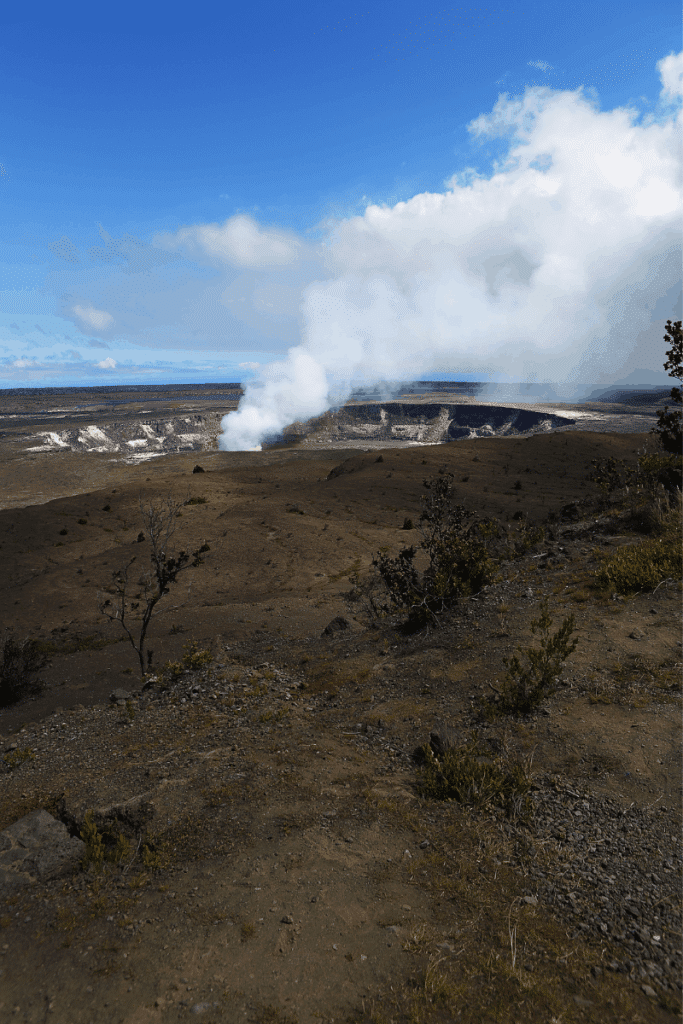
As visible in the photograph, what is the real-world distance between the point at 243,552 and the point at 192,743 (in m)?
16.7

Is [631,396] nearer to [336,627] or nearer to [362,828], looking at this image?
[336,627]

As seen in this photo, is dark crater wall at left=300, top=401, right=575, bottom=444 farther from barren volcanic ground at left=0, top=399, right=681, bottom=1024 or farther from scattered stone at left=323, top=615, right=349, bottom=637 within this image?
barren volcanic ground at left=0, top=399, right=681, bottom=1024

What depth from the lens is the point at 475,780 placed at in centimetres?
562

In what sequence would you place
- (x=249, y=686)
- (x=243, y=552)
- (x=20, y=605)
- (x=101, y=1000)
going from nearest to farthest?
1. (x=101, y=1000)
2. (x=249, y=686)
3. (x=20, y=605)
4. (x=243, y=552)

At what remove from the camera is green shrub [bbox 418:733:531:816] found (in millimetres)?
5422

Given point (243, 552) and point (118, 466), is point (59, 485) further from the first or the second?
point (243, 552)

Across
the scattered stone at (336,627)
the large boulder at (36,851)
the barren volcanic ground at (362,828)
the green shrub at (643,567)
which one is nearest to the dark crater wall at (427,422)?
the scattered stone at (336,627)

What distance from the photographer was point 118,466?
251ft

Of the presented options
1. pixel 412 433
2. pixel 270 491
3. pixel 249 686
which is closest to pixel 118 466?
pixel 270 491

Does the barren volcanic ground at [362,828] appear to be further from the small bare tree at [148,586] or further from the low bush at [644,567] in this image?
the small bare tree at [148,586]

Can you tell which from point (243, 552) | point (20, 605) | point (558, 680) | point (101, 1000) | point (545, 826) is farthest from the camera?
point (243, 552)

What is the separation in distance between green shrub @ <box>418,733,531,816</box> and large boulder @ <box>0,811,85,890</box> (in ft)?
13.3

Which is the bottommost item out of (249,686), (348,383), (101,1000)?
(249,686)

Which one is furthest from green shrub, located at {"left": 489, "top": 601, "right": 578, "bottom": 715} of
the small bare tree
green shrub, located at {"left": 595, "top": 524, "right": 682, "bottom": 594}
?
the small bare tree
